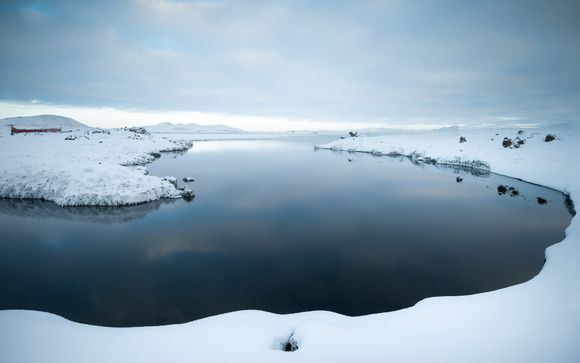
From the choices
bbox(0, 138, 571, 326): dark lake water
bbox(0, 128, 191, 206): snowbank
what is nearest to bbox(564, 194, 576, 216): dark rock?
bbox(0, 138, 571, 326): dark lake water

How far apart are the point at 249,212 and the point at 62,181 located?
15.5m

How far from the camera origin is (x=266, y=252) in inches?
558

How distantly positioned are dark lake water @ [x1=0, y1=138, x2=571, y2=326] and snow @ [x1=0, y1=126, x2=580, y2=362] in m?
2.06

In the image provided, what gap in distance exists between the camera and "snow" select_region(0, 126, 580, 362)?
228 inches

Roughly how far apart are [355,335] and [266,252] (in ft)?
26.8

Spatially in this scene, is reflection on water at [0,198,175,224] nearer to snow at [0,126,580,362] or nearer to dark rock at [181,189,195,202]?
dark rock at [181,189,195,202]

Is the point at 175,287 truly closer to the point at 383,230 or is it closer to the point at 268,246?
the point at 268,246

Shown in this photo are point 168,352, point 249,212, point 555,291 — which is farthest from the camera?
point 249,212

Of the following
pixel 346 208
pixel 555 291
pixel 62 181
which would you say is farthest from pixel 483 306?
pixel 62 181

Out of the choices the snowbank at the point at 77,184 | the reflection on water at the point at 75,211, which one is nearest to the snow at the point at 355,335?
the reflection on water at the point at 75,211

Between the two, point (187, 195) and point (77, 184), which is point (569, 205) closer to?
point (187, 195)

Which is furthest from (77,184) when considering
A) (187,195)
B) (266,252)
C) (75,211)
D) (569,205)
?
(569,205)

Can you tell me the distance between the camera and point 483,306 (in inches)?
307

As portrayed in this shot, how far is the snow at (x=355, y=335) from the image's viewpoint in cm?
579
